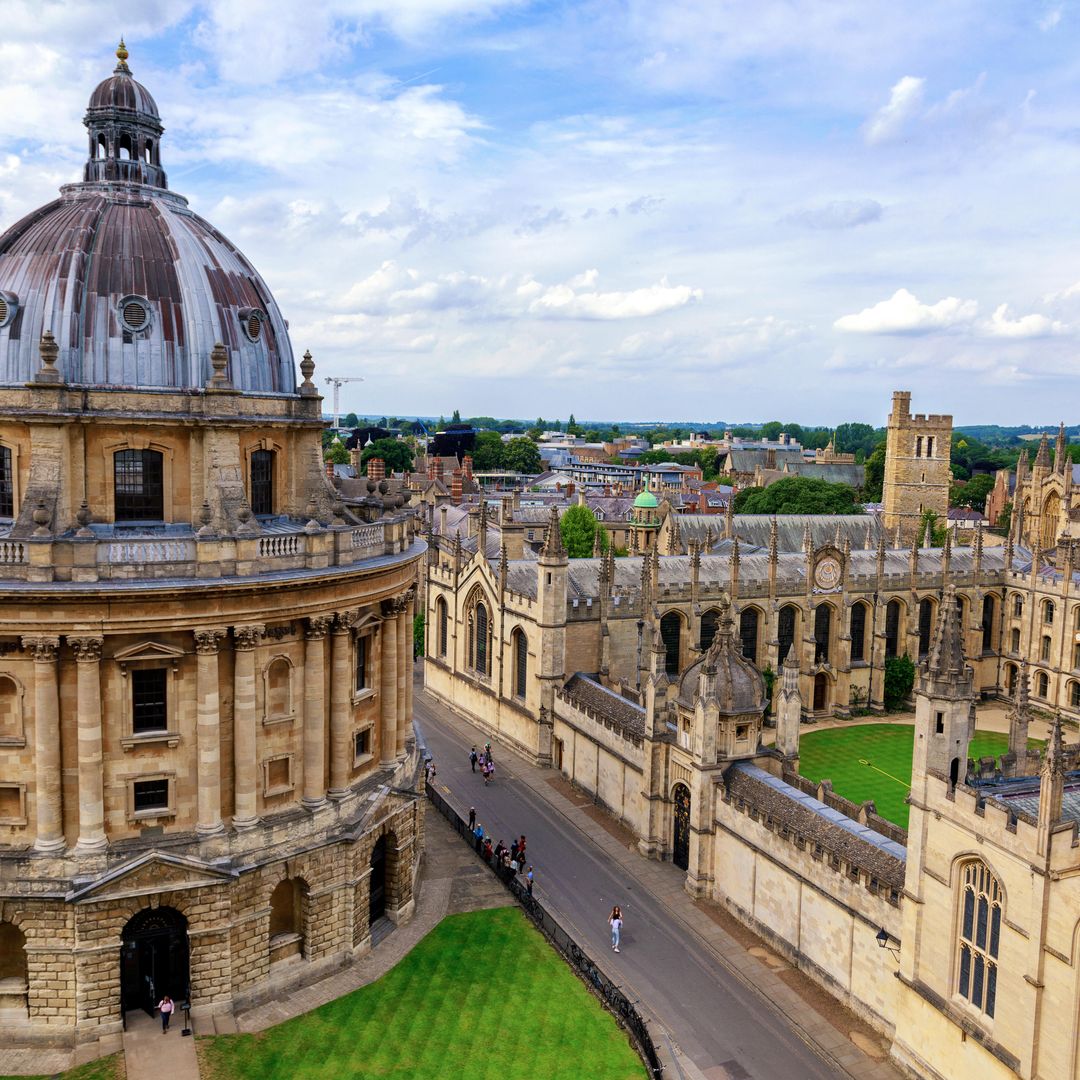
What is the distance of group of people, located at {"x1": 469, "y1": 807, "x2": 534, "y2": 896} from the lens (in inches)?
1487

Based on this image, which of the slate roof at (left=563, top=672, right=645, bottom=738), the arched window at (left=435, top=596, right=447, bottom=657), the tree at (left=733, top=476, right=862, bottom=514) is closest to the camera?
the slate roof at (left=563, top=672, right=645, bottom=738)

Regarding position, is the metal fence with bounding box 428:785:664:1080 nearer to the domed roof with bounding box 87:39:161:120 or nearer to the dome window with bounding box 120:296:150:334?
the dome window with bounding box 120:296:150:334

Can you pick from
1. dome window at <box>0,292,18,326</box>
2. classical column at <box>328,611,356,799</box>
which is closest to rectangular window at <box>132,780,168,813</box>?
classical column at <box>328,611,356,799</box>

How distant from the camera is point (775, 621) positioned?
61.9 m

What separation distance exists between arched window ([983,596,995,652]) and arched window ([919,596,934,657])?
175 inches

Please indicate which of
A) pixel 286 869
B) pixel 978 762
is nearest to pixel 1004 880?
pixel 978 762

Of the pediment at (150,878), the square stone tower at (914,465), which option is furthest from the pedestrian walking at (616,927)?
the square stone tower at (914,465)

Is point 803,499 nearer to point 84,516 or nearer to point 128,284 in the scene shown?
point 128,284

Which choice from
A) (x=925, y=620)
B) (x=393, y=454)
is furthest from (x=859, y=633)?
Answer: (x=393, y=454)

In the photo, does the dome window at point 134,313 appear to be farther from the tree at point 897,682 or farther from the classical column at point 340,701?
the tree at point 897,682

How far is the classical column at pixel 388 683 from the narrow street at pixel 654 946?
8.68m

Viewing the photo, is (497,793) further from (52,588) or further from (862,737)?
(52,588)

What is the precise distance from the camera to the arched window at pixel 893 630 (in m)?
67.7

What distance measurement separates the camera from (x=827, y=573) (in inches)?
2518
